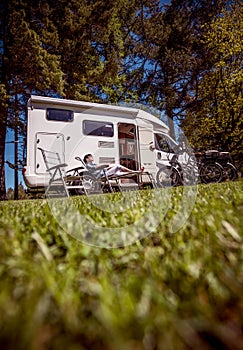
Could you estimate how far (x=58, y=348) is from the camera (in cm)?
42

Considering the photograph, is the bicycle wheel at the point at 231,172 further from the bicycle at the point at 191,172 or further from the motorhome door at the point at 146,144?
the motorhome door at the point at 146,144

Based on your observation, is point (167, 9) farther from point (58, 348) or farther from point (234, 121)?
point (58, 348)

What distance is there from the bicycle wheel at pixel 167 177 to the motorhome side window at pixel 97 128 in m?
1.93

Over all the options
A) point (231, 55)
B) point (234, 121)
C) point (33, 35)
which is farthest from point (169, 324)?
point (231, 55)

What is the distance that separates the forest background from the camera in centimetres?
993

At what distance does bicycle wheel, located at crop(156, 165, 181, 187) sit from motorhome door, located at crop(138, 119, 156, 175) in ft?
1.63

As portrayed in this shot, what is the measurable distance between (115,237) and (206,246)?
43 cm

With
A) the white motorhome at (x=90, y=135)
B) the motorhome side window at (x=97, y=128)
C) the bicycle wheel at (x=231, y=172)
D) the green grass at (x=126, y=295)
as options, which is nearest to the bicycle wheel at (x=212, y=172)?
the bicycle wheel at (x=231, y=172)

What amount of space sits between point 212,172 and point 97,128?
146 inches

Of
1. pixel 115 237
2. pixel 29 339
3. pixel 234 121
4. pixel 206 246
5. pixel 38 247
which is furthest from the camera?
pixel 234 121

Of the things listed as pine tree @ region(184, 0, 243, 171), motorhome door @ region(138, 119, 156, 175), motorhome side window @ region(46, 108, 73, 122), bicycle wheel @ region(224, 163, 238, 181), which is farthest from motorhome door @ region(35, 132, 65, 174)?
pine tree @ region(184, 0, 243, 171)

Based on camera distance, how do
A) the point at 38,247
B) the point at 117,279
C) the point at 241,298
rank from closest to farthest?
the point at 241,298 < the point at 117,279 < the point at 38,247

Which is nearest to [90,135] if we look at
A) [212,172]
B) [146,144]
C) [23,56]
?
[146,144]

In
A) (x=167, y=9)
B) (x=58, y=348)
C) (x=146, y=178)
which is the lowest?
(x=58, y=348)
